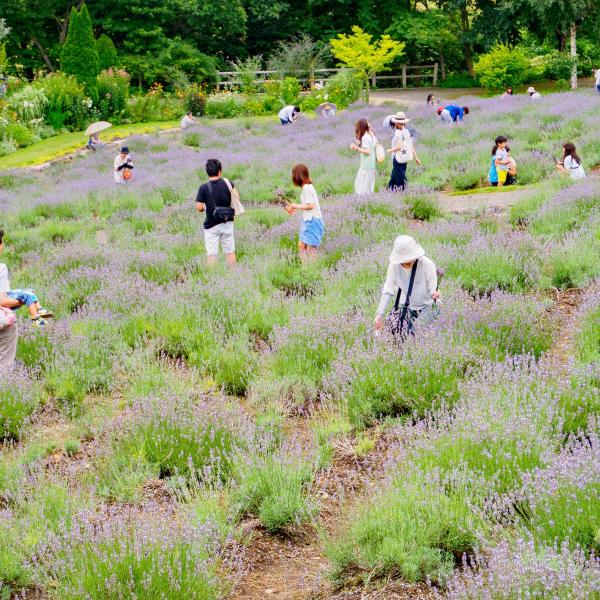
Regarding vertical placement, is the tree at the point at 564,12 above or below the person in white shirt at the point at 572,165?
above

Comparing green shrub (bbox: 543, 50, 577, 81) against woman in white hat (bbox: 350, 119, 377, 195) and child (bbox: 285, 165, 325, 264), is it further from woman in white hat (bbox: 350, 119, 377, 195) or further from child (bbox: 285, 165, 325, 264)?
child (bbox: 285, 165, 325, 264)

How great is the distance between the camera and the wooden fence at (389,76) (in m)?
37.1

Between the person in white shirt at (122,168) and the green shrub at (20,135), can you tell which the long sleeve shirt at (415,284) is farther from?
the green shrub at (20,135)

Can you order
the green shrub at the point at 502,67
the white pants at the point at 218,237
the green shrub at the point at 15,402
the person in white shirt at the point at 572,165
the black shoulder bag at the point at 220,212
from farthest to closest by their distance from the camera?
the green shrub at the point at 502,67 < the person in white shirt at the point at 572,165 < the white pants at the point at 218,237 < the black shoulder bag at the point at 220,212 < the green shrub at the point at 15,402

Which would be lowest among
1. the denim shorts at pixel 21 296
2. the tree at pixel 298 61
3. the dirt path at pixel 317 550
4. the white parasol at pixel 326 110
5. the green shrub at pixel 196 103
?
the dirt path at pixel 317 550

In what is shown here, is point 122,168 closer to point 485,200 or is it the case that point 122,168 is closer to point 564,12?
point 485,200

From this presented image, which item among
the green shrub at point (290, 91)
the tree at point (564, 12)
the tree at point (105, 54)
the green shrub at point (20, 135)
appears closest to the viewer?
the green shrub at point (20, 135)

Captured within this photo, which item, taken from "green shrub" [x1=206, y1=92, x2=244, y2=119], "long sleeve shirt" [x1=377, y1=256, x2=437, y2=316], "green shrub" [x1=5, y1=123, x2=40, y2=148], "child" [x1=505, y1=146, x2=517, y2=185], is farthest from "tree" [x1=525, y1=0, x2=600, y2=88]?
"long sleeve shirt" [x1=377, y1=256, x2=437, y2=316]

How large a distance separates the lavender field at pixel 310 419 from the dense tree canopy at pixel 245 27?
27.6 m

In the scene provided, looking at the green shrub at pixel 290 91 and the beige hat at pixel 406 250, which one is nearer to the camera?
the beige hat at pixel 406 250

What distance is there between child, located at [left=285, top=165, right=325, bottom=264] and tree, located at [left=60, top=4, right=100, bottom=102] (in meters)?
22.2

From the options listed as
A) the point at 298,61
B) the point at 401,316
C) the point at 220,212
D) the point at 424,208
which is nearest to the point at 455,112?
the point at 424,208

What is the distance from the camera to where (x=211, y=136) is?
22.8m

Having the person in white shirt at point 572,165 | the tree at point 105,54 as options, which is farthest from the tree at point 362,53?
the person in white shirt at point 572,165
